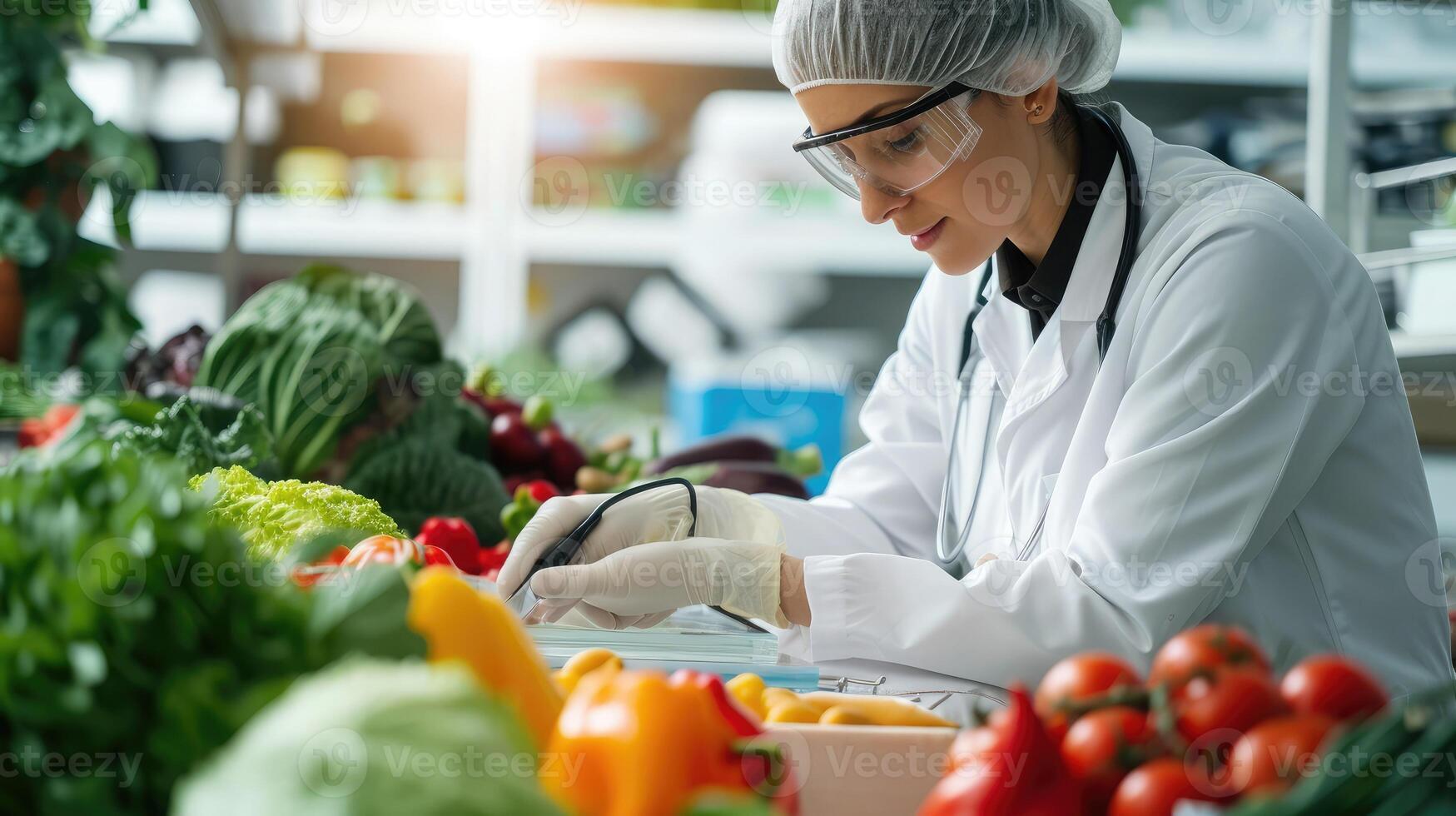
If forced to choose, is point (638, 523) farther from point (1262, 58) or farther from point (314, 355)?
point (1262, 58)

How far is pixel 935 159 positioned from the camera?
1.37 metres

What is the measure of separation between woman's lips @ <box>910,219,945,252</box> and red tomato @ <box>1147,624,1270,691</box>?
2.95 feet

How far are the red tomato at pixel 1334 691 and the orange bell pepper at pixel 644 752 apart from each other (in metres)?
0.26

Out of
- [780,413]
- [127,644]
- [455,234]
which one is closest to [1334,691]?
[127,644]

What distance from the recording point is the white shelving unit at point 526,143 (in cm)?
372

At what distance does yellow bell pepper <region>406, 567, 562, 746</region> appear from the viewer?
61 centimetres

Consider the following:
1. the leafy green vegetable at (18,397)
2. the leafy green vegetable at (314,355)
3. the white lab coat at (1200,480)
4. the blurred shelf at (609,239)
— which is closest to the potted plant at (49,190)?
the leafy green vegetable at (18,397)

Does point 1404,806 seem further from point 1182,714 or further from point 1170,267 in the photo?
point 1170,267

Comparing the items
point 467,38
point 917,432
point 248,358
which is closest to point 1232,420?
point 917,432

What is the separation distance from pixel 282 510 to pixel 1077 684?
91 cm

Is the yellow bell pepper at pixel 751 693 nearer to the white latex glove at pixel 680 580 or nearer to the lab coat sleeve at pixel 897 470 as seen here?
the white latex glove at pixel 680 580

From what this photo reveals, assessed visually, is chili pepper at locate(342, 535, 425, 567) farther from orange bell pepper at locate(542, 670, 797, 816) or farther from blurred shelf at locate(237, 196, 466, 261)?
blurred shelf at locate(237, 196, 466, 261)

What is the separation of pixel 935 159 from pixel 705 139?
2.55 metres

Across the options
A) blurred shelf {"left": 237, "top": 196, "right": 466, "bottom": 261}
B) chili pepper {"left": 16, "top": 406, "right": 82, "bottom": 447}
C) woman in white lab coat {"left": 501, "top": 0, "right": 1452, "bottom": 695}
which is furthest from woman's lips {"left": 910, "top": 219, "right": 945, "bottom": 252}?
blurred shelf {"left": 237, "top": 196, "right": 466, "bottom": 261}
